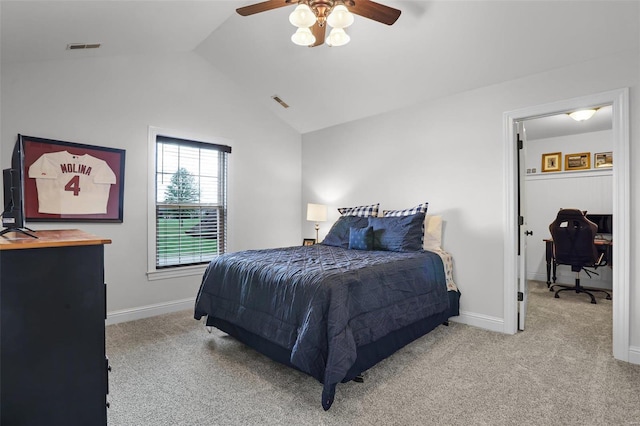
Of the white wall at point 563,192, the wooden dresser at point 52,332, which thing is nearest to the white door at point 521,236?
the white wall at point 563,192

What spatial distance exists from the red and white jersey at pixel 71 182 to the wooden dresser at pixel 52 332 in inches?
87.0

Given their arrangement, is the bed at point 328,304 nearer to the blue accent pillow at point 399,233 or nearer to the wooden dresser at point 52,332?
the blue accent pillow at point 399,233

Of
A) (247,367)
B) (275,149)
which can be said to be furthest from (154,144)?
(247,367)

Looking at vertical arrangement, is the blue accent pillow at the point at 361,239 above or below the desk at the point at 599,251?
above

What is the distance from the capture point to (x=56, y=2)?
6.96 ft

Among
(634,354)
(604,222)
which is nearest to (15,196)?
(634,354)

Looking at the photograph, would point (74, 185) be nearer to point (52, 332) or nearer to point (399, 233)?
point (52, 332)

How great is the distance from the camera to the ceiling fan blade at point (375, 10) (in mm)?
2105

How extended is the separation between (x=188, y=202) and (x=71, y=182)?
46.1 inches

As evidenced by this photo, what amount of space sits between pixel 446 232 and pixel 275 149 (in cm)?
263

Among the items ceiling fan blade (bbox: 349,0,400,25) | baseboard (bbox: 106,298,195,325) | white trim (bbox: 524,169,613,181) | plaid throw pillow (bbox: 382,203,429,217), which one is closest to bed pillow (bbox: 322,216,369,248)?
plaid throw pillow (bbox: 382,203,429,217)

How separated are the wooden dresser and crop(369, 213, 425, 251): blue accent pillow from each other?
2486 millimetres

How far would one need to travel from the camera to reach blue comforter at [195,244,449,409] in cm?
194

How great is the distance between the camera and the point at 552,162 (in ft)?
17.6
